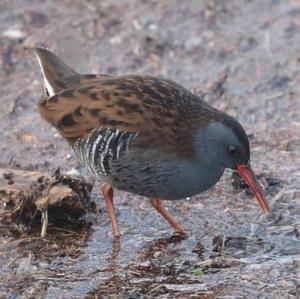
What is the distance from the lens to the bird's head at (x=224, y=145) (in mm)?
6410

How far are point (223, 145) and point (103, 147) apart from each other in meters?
0.87

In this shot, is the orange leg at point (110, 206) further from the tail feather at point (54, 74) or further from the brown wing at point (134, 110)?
the tail feather at point (54, 74)

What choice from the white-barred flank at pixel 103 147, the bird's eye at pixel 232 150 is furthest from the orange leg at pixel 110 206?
the bird's eye at pixel 232 150

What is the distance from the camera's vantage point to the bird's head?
641 cm

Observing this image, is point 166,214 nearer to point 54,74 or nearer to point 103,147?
point 103,147

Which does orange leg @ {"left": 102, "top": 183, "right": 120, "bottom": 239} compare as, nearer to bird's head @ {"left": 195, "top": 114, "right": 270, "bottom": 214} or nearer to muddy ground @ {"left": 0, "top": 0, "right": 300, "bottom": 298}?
muddy ground @ {"left": 0, "top": 0, "right": 300, "bottom": 298}

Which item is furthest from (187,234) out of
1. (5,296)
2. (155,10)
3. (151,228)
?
(155,10)

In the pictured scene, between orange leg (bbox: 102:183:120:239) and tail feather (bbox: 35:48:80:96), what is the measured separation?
2.80ft

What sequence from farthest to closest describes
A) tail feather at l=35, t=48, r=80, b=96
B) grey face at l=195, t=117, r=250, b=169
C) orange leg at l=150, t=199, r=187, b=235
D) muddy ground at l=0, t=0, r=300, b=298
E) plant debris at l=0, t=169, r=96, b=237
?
→ tail feather at l=35, t=48, r=80, b=96 → orange leg at l=150, t=199, r=187, b=235 → plant debris at l=0, t=169, r=96, b=237 → grey face at l=195, t=117, r=250, b=169 → muddy ground at l=0, t=0, r=300, b=298


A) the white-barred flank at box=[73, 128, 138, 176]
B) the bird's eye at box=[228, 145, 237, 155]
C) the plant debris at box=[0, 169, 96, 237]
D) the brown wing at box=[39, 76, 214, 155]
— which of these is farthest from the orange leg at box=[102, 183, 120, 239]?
the bird's eye at box=[228, 145, 237, 155]

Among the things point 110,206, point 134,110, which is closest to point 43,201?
point 110,206

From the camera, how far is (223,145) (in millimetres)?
6465

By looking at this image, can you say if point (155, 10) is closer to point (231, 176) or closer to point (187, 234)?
point (231, 176)

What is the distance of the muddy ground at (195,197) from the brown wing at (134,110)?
2.64 feet
